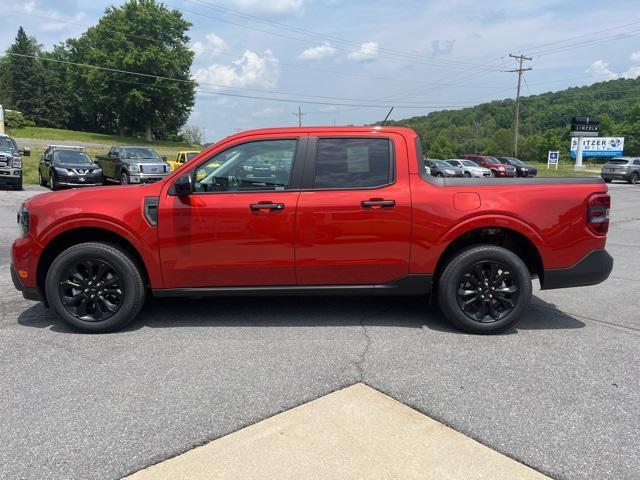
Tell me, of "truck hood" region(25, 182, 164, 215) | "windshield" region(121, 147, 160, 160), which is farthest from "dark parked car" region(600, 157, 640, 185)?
"truck hood" region(25, 182, 164, 215)

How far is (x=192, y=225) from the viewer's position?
14.4 ft

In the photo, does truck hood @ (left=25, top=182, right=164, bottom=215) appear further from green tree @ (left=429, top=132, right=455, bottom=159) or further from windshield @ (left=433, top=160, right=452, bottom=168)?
green tree @ (left=429, top=132, right=455, bottom=159)

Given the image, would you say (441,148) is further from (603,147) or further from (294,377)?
(294,377)

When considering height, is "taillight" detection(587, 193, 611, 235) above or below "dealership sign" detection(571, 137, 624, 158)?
below

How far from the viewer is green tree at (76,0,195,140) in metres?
68.1

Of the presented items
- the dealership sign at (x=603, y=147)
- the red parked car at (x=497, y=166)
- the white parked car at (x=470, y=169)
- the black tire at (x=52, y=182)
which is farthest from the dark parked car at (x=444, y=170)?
the dealership sign at (x=603, y=147)

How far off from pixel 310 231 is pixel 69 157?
17.7 metres

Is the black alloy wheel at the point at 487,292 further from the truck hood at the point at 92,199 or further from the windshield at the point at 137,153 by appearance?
the windshield at the point at 137,153

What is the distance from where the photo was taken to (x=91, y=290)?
4.50 m

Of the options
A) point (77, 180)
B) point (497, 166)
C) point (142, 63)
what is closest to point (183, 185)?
point (77, 180)

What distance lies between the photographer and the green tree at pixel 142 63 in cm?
6806

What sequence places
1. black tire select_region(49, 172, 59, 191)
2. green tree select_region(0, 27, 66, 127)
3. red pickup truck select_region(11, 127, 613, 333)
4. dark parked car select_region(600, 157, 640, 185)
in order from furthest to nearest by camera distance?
green tree select_region(0, 27, 66, 127) → dark parked car select_region(600, 157, 640, 185) → black tire select_region(49, 172, 59, 191) → red pickup truck select_region(11, 127, 613, 333)

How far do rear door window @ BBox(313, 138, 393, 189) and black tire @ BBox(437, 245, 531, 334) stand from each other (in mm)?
991

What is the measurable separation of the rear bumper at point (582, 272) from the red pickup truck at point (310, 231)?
0.04ft
